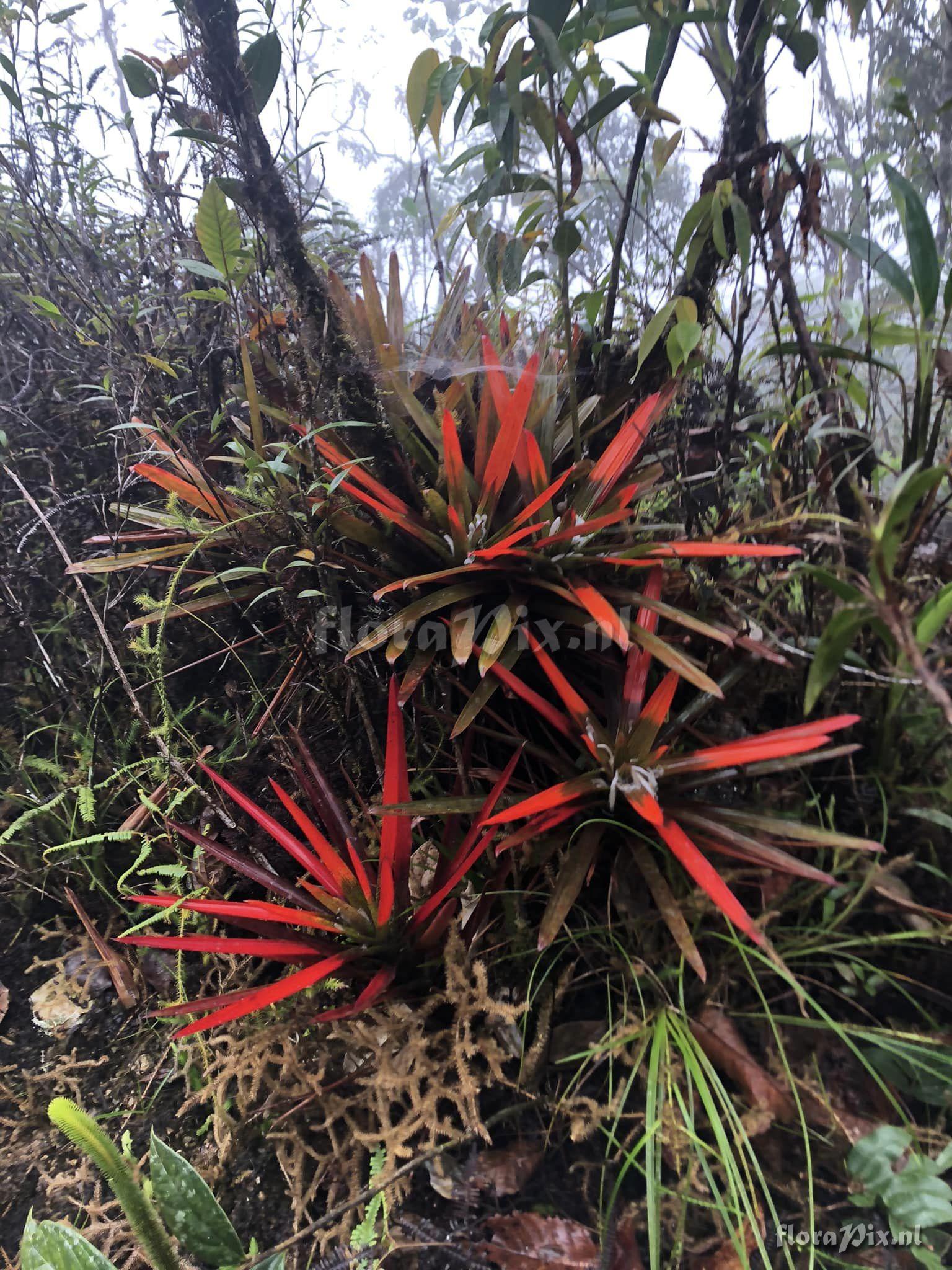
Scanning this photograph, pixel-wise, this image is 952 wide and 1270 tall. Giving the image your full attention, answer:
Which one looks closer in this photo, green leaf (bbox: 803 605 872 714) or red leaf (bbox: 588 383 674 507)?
green leaf (bbox: 803 605 872 714)

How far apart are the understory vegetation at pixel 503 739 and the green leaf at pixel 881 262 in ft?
0.04

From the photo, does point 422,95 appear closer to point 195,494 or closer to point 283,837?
point 195,494

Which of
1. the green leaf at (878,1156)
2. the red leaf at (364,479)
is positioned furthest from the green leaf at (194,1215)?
the red leaf at (364,479)

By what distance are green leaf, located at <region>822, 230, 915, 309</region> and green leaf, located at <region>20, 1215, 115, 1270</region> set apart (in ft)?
5.55

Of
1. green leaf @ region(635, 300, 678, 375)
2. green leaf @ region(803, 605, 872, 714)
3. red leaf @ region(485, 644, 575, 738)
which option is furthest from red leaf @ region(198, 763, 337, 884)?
green leaf @ region(635, 300, 678, 375)

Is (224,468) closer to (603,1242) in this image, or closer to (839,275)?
(839,275)

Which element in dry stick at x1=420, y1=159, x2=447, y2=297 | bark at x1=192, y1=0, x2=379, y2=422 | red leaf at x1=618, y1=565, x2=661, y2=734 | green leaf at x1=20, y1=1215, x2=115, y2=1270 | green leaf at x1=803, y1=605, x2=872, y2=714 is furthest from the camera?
dry stick at x1=420, y1=159, x2=447, y2=297

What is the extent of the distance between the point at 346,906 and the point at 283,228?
1.23m

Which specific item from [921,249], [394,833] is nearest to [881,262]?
[921,249]

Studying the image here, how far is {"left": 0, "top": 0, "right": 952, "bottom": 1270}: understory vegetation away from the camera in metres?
0.76

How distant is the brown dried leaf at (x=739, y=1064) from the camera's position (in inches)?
30.0

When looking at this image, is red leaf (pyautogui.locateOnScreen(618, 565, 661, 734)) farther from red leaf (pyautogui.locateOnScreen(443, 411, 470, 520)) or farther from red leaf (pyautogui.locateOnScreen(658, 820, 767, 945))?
red leaf (pyautogui.locateOnScreen(443, 411, 470, 520))

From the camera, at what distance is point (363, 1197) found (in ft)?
2.41

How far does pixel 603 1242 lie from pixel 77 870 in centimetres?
113
